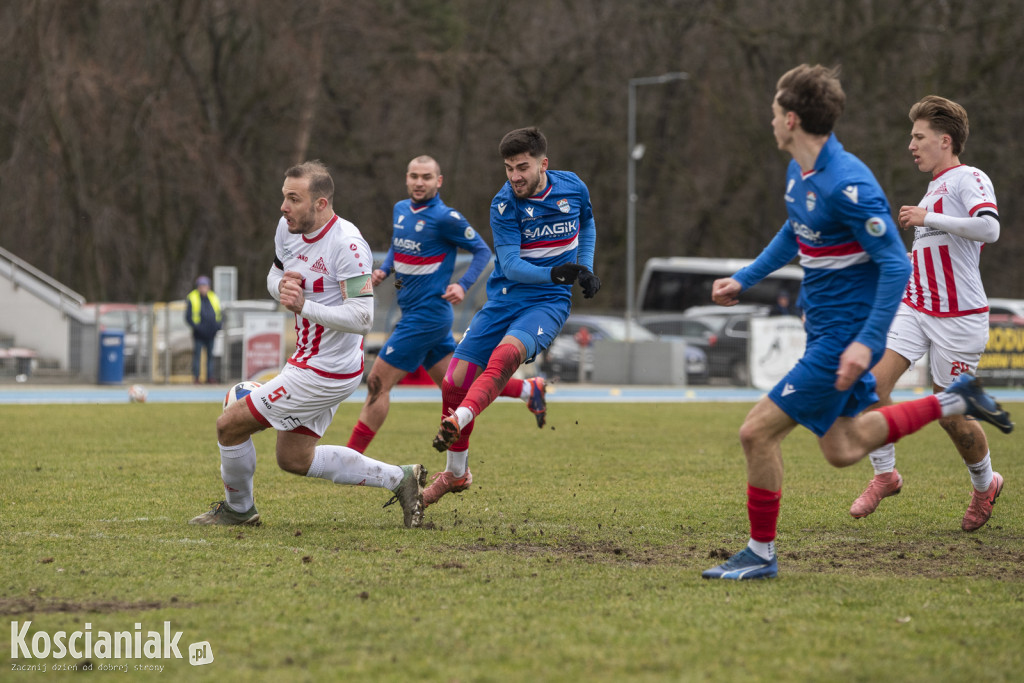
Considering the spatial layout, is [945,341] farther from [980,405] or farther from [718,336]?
[718,336]

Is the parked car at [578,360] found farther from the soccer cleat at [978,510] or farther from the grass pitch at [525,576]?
the soccer cleat at [978,510]

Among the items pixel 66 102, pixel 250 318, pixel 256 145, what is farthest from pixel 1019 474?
pixel 256 145

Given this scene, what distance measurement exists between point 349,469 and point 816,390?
2769mm

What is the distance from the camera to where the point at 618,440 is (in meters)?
12.5

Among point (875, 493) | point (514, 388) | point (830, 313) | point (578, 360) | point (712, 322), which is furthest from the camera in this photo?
point (712, 322)

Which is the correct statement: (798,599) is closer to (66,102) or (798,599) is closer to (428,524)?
(428,524)

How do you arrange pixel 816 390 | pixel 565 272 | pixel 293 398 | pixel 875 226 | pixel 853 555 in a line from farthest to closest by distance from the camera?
pixel 565 272
pixel 293 398
pixel 853 555
pixel 816 390
pixel 875 226

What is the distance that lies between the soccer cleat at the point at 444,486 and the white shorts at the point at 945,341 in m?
2.71

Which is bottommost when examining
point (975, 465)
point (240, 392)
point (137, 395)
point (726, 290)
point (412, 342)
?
point (137, 395)

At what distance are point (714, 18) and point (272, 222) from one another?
1457cm

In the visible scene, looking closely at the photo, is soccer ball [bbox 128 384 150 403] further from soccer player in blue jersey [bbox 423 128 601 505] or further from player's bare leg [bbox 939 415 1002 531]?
player's bare leg [bbox 939 415 1002 531]

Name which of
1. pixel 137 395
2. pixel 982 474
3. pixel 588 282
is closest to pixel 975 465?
pixel 982 474

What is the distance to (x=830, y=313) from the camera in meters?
5.27

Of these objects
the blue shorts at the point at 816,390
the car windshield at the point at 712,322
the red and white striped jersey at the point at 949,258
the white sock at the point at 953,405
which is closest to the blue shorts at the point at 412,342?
the red and white striped jersey at the point at 949,258
